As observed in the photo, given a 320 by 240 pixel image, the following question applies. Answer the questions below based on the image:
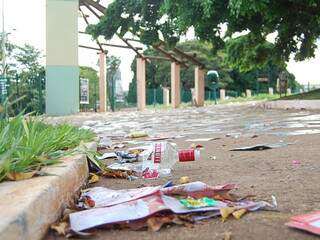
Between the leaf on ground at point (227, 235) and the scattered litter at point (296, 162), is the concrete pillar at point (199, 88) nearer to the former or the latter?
the scattered litter at point (296, 162)

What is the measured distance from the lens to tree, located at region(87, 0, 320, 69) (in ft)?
32.5

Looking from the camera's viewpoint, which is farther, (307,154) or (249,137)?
(249,137)

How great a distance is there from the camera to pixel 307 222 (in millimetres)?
1882

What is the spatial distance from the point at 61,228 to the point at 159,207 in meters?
0.40

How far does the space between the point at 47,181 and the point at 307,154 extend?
7.82ft

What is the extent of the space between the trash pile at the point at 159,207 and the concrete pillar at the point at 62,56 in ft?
48.9

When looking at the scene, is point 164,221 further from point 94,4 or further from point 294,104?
point 94,4

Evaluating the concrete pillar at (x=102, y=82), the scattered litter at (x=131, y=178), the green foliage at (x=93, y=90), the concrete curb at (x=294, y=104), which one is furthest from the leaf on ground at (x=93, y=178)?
the green foliage at (x=93, y=90)

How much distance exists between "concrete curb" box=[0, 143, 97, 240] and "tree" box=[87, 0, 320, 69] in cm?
666

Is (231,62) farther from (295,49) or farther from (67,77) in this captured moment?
(67,77)

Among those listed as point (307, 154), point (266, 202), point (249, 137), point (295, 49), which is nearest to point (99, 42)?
point (295, 49)

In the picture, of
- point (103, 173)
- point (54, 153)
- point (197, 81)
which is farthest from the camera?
point (197, 81)

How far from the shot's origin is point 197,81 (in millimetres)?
23344

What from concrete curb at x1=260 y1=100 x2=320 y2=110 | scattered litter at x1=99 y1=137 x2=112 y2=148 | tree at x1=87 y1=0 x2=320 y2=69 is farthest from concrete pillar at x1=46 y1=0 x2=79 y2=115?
scattered litter at x1=99 y1=137 x2=112 y2=148
